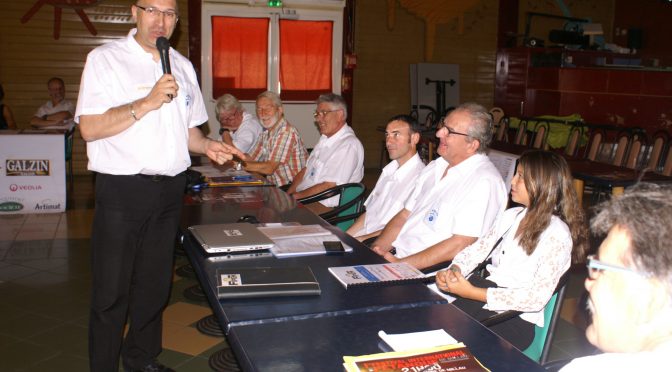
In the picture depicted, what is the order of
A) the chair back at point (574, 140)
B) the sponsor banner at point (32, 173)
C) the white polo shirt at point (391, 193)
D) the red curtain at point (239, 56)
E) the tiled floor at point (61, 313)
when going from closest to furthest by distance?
the tiled floor at point (61, 313) < the white polo shirt at point (391, 193) < the sponsor banner at point (32, 173) < the chair back at point (574, 140) < the red curtain at point (239, 56)

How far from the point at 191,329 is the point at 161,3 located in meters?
2.07

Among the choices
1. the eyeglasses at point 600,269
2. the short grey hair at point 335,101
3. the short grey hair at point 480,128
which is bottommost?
the eyeglasses at point 600,269

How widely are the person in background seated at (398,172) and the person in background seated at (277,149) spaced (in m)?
1.37

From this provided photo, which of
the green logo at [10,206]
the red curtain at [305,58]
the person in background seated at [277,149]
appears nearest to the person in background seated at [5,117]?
the green logo at [10,206]

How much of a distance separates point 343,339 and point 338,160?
9.46 feet

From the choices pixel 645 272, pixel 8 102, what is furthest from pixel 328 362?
pixel 8 102

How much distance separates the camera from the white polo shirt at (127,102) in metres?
2.49

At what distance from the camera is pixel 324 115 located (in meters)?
4.67

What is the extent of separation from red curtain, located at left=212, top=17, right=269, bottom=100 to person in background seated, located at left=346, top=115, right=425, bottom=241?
6.20 metres

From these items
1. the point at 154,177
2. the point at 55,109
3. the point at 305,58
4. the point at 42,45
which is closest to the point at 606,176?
the point at 154,177

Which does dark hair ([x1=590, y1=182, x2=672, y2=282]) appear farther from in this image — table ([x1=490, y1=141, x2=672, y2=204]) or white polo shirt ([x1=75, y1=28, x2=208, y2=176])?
table ([x1=490, y1=141, x2=672, y2=204])

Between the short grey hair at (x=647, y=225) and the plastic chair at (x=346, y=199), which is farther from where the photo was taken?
the plastic chair at (x=346, y=199)

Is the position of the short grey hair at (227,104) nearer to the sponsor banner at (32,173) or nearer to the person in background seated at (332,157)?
the person in background seated at (332,157)

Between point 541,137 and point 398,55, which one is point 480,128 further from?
point 398,55
